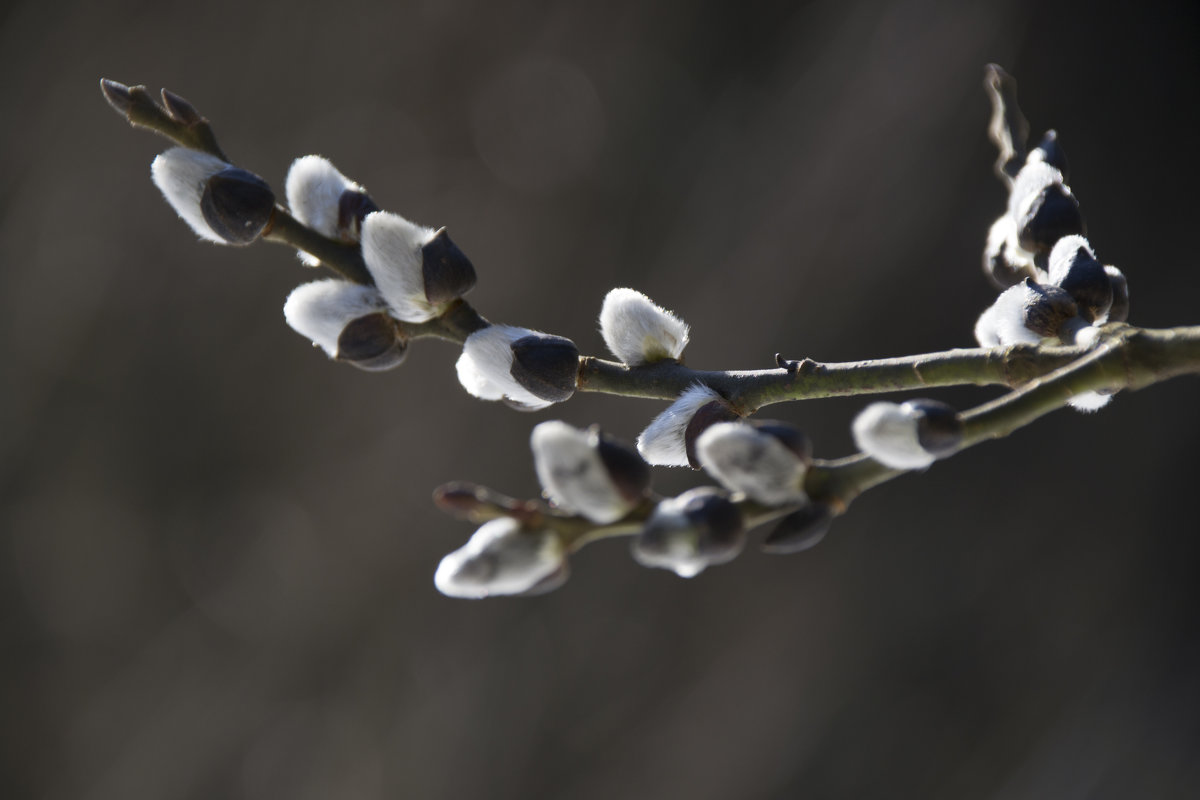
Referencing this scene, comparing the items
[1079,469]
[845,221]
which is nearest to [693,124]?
[845,221]

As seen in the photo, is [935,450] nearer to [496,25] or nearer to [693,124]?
[693,124]

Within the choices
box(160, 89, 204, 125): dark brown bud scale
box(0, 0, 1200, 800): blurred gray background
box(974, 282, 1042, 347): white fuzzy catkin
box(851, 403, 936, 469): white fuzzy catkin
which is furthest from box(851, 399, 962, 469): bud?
box(0, 0, 1200, 800): blurred gray background

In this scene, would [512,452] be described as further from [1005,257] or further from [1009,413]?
[1009,413]

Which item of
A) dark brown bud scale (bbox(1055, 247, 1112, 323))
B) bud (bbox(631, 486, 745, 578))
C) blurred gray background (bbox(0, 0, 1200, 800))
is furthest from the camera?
blurred gray background (bbox(0, 0, 1200, 800))

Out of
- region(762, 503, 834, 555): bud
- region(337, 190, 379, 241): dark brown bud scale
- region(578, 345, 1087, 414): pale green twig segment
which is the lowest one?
region(762, 503, 834, 555): bud

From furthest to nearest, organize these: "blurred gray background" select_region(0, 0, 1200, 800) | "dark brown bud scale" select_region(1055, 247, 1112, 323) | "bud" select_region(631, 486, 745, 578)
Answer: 1. "blurred gray background" select_region(0, 0, 1200, 800)
2. "dark brown bud scale" select_region(1055, 247, 1112, 323)
3. "bud" select_region(631, 486, 745, 578)

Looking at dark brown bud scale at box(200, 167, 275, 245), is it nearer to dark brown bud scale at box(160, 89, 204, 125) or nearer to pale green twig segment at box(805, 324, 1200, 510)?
dark brown bud scale at box(160, 89, 204, 125)

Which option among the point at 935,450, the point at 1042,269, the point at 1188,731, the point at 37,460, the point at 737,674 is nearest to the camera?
the point at 935,450
